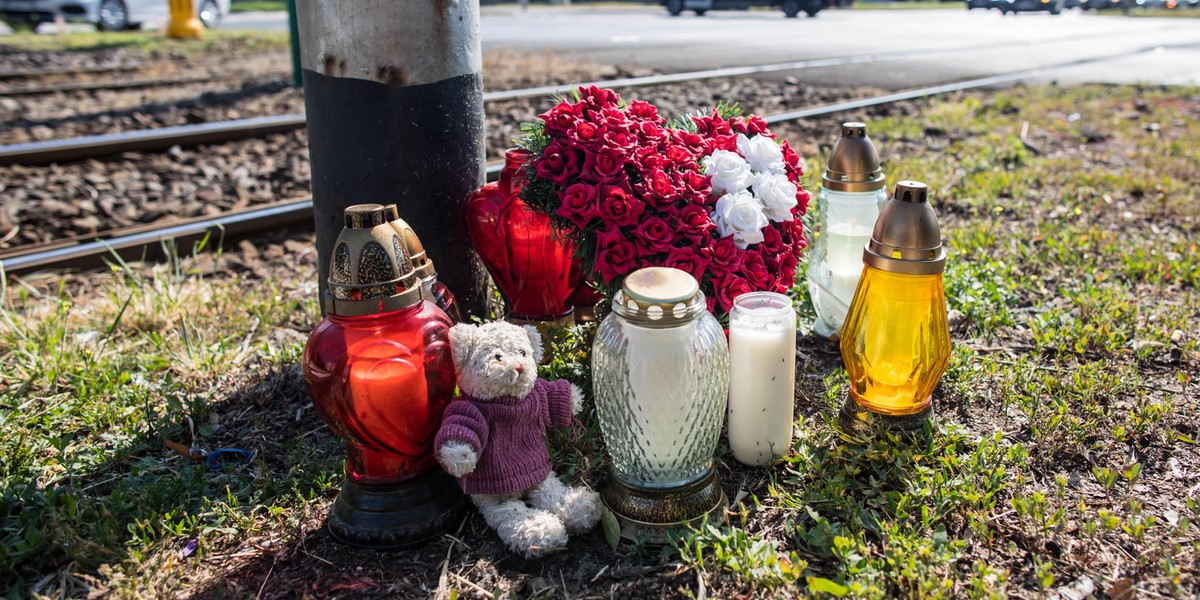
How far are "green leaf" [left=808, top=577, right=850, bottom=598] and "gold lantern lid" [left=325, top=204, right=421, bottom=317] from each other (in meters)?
1.01

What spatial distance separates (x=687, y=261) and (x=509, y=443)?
647mm

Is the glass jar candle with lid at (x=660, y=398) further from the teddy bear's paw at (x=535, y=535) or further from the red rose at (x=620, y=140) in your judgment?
the red rose at (x=620, y=140)

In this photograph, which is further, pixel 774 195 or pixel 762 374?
pixel 774 195

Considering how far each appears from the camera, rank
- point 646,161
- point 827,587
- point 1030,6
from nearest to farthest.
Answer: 1. point 827,587
2. point 646,161
3. point 1030,6

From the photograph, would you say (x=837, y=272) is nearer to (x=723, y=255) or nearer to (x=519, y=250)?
(x=723, y=255)

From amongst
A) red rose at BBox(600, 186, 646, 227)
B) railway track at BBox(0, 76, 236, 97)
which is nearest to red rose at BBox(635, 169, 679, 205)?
red rose at BBox(600, 186, 646, 227)

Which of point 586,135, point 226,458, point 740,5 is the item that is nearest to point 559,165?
point 586,135

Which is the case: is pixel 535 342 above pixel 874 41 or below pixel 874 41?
below

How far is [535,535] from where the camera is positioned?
1.86m

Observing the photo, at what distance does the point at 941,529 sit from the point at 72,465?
2231 mm

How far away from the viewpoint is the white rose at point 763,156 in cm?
246

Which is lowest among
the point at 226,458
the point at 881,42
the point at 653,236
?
the point at 226,458

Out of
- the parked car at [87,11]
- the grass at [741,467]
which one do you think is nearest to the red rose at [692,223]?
the grass at [741,467]

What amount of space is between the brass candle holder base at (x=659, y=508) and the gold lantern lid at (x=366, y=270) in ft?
2.21
